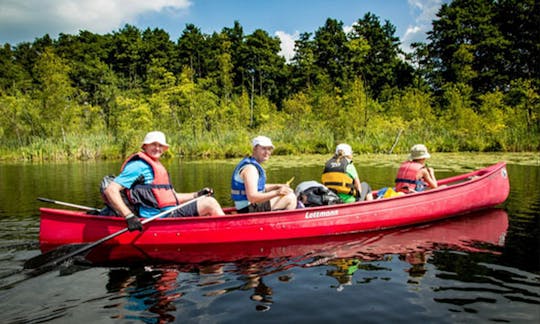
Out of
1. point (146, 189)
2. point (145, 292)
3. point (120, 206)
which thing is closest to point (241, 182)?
point (146, 189)

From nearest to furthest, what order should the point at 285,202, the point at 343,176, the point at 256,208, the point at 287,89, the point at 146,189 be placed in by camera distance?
the point at 146,189
the point at 256,208
the point at 285,202
the point at 343,176
the point at 287,89

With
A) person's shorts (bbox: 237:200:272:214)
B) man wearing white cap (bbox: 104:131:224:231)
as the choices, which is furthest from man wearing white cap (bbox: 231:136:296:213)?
man wearing white cap (bbox: 104:131:224:231)

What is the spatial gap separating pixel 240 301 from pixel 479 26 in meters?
43.9

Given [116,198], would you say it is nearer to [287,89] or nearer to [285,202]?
[285,202]

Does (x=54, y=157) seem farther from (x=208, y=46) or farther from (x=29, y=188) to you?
(x=208, y=46)

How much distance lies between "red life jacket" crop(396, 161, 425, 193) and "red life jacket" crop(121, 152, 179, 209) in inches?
161

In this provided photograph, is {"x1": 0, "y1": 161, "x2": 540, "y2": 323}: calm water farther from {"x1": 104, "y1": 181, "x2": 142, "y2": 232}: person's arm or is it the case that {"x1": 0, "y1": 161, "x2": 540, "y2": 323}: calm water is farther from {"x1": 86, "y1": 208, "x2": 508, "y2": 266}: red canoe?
{"x1": 104, "y1": 181, "x2": 142, "y2": 232}: person's arm

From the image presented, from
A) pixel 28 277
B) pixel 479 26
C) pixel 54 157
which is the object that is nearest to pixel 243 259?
pixel 28 277

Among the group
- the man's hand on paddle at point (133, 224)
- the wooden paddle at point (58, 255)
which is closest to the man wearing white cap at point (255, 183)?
the man's hand on paddle at point (133, 224)

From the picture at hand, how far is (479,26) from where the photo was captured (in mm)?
39844

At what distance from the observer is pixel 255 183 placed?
5.41 metres

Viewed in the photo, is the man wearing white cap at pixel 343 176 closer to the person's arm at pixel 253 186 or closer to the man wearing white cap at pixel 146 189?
the person's arm at pixel 253 186

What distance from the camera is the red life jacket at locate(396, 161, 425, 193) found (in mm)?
7164

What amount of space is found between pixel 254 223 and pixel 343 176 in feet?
5.68
